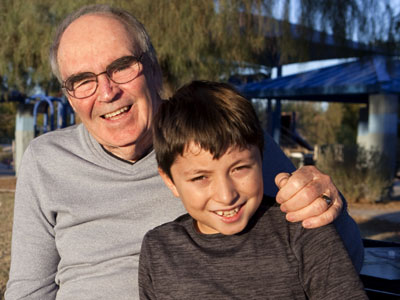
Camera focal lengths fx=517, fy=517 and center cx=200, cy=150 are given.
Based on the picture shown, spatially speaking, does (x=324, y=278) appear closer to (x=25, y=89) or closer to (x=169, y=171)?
(x=169, y=171)

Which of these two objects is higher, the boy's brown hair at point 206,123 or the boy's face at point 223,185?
the boy's brown hair at point 206,123

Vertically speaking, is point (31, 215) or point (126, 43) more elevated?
point (126, 43)

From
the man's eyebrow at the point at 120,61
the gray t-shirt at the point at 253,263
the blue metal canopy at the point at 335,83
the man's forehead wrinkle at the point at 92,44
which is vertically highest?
the man's forehead wrinkle at the point at 92,44

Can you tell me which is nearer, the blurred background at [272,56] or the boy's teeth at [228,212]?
the boy's teeth at [228,212]

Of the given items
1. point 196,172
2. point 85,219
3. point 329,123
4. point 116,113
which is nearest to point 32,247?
point 85,219

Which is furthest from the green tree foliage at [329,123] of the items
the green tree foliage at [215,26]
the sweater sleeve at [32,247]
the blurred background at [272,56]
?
the sweater sleeve at [32,247]

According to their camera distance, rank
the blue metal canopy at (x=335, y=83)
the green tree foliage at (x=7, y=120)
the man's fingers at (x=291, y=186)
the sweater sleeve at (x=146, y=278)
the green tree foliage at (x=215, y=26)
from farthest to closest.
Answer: the green tree foliage at (x=7, y=120), the blue metal canopy at (x=335, y=83), the green tree foliage at (x=215, y=26), the sweater sleeve at (x=146, y=278), the man's fingers at (x=291, y=186)

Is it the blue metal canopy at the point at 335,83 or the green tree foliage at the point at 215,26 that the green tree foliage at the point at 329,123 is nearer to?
the blue metal canopy at the point at 335,83

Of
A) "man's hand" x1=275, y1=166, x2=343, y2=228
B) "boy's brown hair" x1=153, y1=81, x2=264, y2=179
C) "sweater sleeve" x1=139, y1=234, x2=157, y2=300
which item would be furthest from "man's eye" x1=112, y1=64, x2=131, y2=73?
"man's hand" x1=275, y1=166, x2=343, y2=228

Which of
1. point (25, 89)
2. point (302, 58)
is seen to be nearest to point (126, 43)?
point (302, 58)

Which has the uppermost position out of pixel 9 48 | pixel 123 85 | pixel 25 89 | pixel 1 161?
pixel 123 85

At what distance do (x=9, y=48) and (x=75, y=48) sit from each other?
9.29 m

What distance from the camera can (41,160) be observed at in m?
2.06

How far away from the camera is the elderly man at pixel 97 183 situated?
192 centimetres
